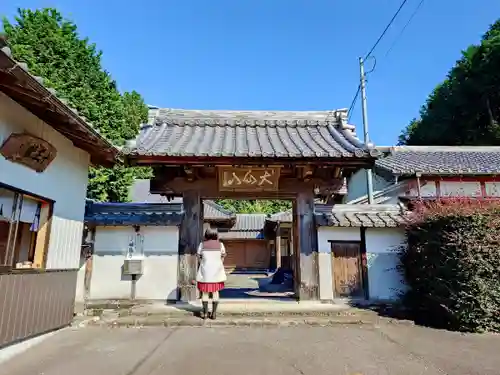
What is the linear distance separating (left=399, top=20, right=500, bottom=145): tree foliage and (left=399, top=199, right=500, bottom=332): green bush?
21713mm

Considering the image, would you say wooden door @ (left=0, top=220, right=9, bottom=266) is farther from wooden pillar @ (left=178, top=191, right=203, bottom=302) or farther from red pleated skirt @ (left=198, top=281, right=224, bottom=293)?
wooden pillar @ (left=178, top=191, right=203, bottom=302)

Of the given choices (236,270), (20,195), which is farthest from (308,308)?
(236,270)

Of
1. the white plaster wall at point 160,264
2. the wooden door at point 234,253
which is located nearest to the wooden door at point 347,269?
the white plaster wall at point 160,264

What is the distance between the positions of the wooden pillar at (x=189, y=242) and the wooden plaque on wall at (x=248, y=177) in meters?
0.76

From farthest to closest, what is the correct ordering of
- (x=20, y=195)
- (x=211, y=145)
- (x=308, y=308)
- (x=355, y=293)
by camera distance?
(x=355, y=293) → (x=211, y=145) → (x=308, y=308) → (x=20, y=195)

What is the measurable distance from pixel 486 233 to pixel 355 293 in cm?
309

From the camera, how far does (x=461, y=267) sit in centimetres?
552

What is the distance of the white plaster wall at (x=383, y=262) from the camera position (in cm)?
758

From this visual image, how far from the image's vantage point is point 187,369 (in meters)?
3.59

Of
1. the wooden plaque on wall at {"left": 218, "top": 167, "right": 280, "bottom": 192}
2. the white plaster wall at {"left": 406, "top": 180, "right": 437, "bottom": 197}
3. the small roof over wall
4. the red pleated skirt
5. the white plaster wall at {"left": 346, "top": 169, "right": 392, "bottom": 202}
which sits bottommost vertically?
the red pleated skirt

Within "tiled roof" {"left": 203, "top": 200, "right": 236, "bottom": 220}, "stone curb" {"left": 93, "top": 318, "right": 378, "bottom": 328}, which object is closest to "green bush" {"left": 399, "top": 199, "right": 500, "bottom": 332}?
"stone curb" {"left": 93, "top": 318, "right": 378, "bottom": 328}

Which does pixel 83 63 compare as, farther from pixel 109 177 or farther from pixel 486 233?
Result: pixel 486 233

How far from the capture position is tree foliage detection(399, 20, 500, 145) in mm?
23922

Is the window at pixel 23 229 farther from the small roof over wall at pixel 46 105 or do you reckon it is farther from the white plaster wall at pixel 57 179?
the small roof over wall at pixel 46 105
